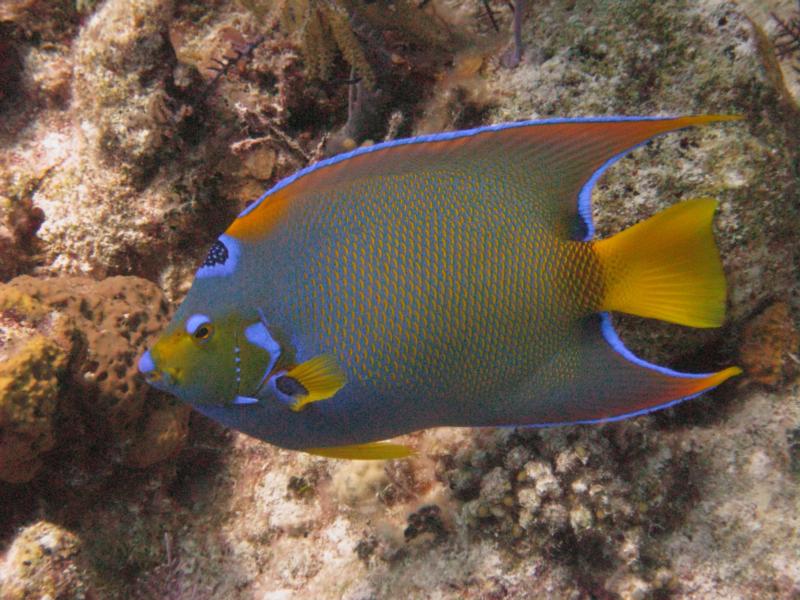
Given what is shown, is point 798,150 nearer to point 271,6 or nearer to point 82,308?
point 271,6

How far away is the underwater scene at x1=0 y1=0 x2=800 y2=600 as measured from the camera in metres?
1.40

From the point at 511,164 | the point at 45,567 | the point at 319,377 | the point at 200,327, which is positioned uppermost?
the point at 511,164

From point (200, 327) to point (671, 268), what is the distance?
1336 mm

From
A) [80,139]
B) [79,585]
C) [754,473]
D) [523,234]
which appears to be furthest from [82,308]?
[754,473]

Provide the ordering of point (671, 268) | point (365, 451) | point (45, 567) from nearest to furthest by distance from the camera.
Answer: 1. point (671, 268)
2. point (365, 451)
3. point (45, 567)

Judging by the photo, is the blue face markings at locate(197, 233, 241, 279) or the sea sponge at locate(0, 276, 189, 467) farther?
the sea sponge at locate(0, 276, 189, 467)

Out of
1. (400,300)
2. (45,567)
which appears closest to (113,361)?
(45,567)

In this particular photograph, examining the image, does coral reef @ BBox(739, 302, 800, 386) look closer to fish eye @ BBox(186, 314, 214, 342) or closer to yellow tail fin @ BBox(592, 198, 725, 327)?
yellow tail fin @ BBox(592, 198, 725, 327)

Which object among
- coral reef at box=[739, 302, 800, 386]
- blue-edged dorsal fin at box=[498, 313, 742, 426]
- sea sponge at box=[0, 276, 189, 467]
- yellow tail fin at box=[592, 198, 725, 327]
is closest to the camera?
yellow tail fin at box=[592, 198, 725, 327]

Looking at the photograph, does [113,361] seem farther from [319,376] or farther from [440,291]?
[440,291]

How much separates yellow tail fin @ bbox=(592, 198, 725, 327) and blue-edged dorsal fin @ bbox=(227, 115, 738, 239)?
0.45 ft

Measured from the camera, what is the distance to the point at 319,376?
54.7 inches

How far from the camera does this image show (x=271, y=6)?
2.63 m

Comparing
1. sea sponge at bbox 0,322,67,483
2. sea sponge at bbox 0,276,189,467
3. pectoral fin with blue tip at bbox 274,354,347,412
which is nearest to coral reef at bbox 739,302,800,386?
pectoral fin with blue tip at bbox 274,354,347,412
